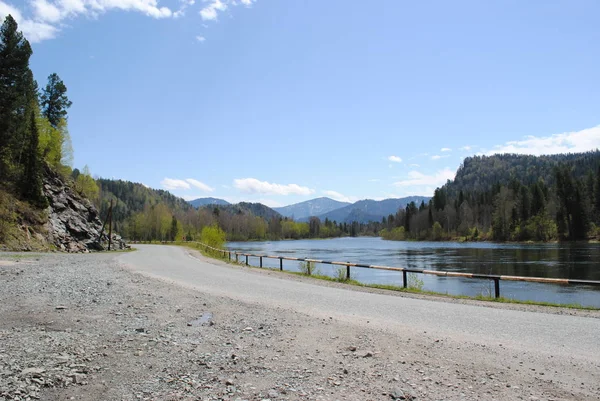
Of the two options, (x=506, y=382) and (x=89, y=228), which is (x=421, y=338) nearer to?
(x=506, y=382)

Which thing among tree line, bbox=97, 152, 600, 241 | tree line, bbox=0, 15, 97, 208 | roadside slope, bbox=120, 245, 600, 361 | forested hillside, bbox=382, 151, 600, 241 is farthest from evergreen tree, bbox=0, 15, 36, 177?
forested hillside, bbox=382, 151, 600, 241

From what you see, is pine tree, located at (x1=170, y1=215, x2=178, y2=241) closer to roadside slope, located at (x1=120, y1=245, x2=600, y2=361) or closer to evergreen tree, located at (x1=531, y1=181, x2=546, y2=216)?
evergreen tree, located at (x1=531, y1=181, x2=546, y2=216)

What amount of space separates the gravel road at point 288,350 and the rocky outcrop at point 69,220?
32919mm

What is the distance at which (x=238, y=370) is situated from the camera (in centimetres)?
577

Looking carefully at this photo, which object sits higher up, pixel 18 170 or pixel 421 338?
pixel 18 170

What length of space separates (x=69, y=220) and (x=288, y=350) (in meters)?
46.2

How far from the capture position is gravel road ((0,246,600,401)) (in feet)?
16.5

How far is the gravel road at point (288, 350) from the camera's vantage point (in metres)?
5.04

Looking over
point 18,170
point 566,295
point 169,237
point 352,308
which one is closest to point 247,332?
point 352,308

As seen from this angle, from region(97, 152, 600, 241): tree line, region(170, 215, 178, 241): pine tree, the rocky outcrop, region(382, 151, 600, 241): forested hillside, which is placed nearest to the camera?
the rocky outcrop

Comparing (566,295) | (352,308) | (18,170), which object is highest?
(18,170)

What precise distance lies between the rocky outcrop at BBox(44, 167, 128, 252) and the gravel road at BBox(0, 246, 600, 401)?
32.9 metres

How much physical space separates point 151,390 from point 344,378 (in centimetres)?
254

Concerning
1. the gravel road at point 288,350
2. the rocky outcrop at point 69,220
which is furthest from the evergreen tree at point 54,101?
the gravel road at point 288,350
